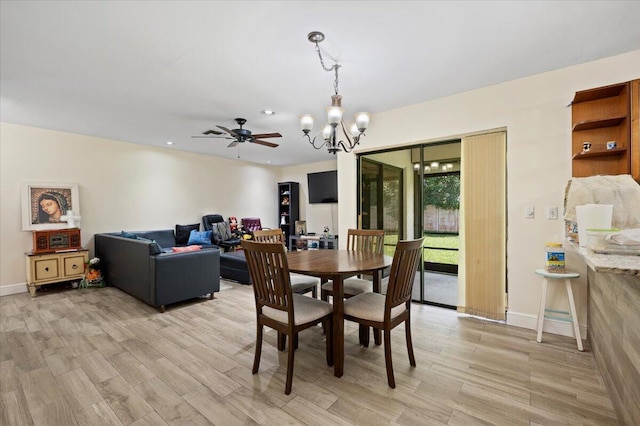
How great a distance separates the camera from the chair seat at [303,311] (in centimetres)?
199

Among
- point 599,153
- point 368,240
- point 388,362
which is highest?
point 599,153

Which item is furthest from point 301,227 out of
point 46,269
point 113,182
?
point 46,269

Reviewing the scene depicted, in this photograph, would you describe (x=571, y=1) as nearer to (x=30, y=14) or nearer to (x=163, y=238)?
(x=30, y=14)

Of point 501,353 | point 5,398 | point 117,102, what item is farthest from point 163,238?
point 501,353

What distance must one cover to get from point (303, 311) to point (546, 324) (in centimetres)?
247

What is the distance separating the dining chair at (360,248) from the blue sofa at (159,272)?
1.85m

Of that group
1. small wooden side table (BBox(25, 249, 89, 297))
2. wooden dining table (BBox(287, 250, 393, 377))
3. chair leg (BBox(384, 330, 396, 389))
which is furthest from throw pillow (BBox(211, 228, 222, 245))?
chair leg (BBox(384, 330, 396, 389))

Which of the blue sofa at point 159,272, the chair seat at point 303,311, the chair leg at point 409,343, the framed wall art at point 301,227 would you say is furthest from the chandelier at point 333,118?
the framed wall art at point 301,227

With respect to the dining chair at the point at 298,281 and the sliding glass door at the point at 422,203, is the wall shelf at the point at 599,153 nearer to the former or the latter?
the sliding glass door at the point at 422,203

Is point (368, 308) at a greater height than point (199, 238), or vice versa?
point (199, 238)

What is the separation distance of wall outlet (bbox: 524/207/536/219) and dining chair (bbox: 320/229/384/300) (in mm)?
1446

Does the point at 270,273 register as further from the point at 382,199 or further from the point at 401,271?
the point at 382,199

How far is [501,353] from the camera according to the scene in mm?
2385

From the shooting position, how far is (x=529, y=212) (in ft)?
9.31
